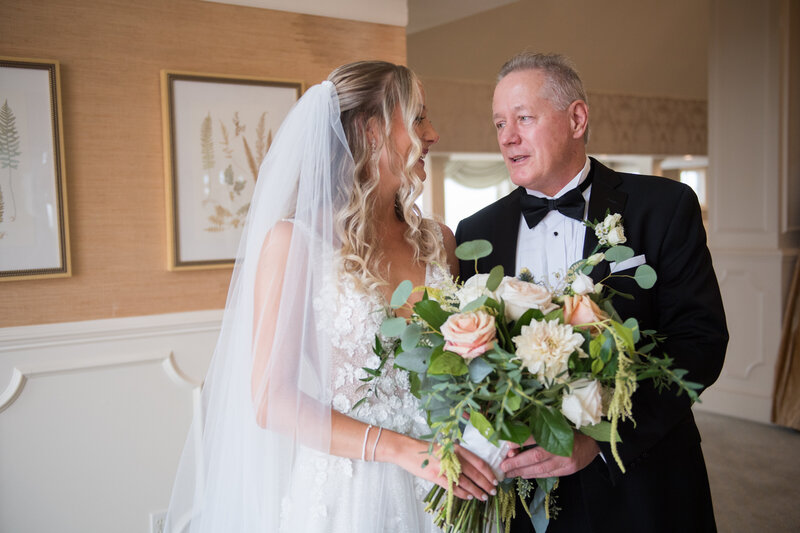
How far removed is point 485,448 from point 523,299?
397 millimetres

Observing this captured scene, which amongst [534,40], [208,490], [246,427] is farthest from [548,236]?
[534,40]

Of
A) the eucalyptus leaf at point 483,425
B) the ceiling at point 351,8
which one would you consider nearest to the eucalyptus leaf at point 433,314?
the eucalyptus leaf at point 483,425

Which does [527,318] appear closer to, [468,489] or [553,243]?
[468,489]

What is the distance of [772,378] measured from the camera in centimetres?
546

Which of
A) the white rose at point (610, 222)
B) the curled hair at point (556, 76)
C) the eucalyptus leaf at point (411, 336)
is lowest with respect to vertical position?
the eucalyptus leaf at point (411, 336)

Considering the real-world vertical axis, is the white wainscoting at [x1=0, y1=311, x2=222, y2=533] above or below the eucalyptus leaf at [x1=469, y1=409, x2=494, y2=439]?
below

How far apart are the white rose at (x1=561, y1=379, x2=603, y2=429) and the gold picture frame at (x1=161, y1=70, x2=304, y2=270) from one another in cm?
233

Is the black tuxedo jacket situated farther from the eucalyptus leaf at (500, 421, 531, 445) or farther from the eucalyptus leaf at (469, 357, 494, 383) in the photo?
the eucalyptus leaf at (469, 357, 494, 383)

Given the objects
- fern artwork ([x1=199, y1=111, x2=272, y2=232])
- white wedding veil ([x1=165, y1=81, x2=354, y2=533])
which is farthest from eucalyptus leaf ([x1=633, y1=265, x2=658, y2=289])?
fern artwork ([x1=199, y1=111, x2=272, y2=232])

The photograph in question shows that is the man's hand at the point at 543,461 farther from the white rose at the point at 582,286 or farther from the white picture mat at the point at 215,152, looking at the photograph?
the white picture mat at the point at 215,152

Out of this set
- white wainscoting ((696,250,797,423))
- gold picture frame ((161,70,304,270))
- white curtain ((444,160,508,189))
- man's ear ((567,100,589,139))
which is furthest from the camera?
white curtain ((444,160,508,189))

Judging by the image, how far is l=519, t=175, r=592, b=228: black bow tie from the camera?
2.11 metres

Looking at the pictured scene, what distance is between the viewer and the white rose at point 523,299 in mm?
1486

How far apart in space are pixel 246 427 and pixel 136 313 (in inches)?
59.0
